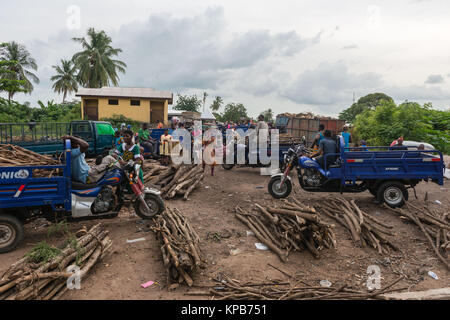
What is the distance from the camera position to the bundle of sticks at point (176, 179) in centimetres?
852

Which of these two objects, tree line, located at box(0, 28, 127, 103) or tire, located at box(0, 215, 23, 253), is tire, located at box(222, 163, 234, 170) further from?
tree line, located at box(0, 28, 127, 103)

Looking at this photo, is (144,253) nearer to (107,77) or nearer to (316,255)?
(316,255)

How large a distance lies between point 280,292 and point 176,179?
18.0 feet

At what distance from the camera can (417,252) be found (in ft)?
19.1

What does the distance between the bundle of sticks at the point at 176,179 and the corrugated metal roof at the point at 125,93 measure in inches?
762

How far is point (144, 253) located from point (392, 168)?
626 cm

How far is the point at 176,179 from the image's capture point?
912cm

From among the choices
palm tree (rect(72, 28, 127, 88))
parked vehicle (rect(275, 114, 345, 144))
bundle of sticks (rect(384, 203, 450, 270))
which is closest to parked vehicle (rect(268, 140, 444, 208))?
bundle of sticks (rect(384, 203, 450, 270))

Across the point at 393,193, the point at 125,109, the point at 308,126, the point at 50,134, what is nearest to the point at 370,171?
the point at 393,193

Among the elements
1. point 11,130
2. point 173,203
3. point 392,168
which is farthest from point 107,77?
point 392,168

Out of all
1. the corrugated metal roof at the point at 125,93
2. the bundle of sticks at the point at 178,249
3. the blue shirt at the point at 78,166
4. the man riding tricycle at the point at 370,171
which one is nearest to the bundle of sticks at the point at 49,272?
the bundle of sticks at the point at 178,249

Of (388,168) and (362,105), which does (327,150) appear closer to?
(388,168)

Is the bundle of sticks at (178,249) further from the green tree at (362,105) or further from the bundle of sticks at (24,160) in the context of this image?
the green tree at (362,105)

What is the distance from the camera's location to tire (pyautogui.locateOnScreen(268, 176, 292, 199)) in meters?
8.33
